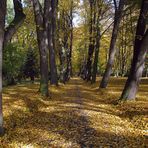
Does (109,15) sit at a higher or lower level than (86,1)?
lower

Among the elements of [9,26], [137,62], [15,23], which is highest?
[15,23]

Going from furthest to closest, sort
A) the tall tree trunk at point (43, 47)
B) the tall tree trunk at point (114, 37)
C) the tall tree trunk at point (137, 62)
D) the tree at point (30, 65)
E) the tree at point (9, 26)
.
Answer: the tree at point (30, 65), the tall tree trunk at point (114, 37), the tall tree trunk at point (43, 47), the tall tree trunk at point (137, 62), the tree at point (9, 26)

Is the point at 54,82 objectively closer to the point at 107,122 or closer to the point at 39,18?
the point at 39,18

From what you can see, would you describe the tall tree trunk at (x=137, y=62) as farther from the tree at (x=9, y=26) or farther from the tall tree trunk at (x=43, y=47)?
the tree at (x=9, y=26)

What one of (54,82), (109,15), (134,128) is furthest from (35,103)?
(109,15)

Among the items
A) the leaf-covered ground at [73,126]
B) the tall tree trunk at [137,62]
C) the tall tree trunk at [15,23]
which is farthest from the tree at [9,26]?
the tall tree trunk at [137,62]

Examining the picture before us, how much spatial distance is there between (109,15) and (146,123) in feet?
75.8

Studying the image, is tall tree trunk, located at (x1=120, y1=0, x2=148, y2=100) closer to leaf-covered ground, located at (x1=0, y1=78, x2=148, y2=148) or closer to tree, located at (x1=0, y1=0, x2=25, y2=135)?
leaf-covered ground, located at (x1=0, y1=78, x2=148, y2=148)

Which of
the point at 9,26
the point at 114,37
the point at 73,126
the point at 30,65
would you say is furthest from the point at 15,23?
the point at 30,65

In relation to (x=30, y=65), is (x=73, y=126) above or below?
below

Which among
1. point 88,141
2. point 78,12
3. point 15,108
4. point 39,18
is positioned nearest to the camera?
point 88,141

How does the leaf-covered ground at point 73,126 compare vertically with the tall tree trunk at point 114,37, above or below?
below

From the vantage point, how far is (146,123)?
379 inches

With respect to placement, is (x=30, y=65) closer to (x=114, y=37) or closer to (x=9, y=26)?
(x=114, y=37)
